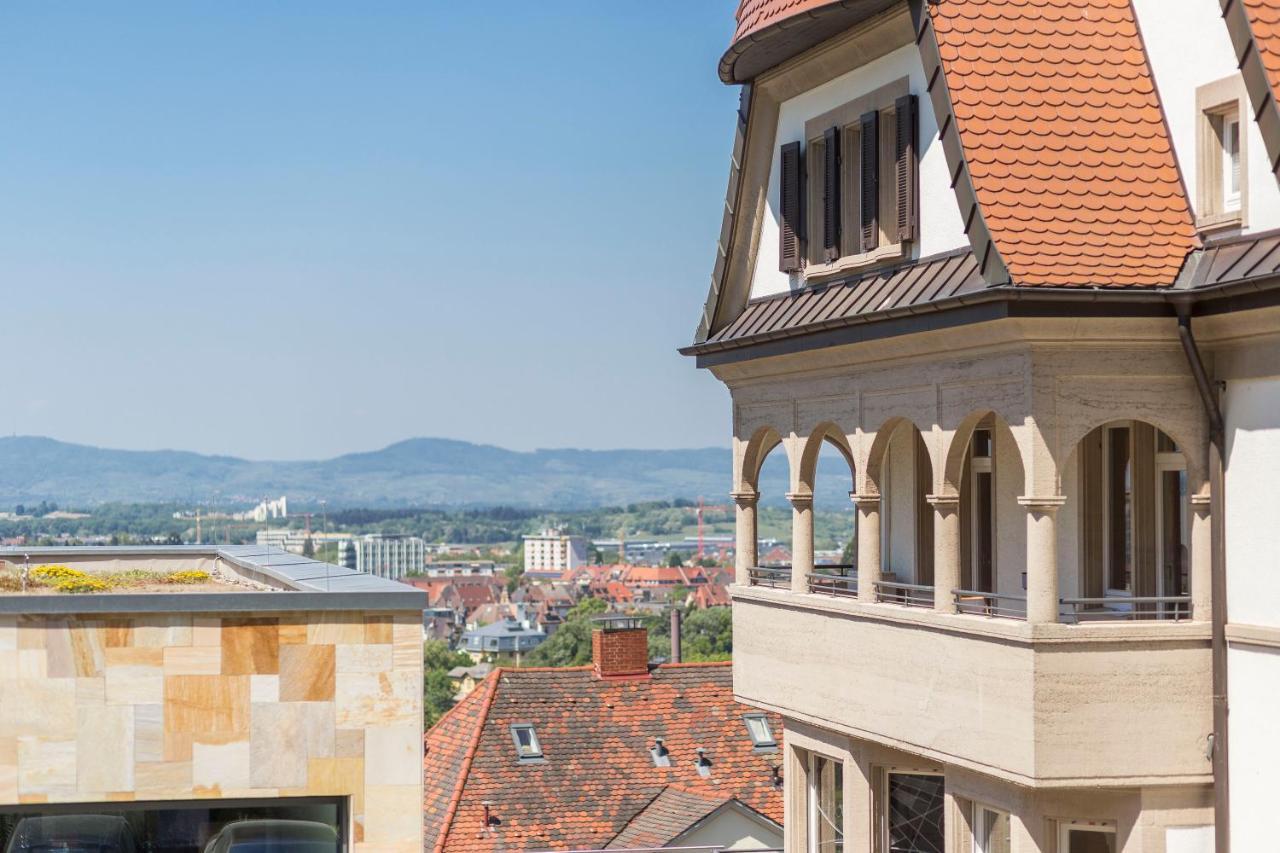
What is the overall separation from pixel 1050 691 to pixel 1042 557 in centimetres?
124

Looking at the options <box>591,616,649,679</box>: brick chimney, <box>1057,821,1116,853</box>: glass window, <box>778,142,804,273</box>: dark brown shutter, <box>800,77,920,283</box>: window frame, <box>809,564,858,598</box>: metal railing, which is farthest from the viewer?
<box>591,616,649,679</box>: brick chimney

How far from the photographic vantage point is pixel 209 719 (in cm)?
1411

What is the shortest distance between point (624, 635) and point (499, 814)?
24.5 ft

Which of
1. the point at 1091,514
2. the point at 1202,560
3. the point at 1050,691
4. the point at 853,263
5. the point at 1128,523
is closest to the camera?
the point at 1050,691

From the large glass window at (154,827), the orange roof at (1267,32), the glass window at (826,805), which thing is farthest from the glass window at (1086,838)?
the large glass window at (154,827)

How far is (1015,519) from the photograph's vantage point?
2095 centimetres

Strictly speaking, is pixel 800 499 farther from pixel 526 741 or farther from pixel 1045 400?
pixel 526 741

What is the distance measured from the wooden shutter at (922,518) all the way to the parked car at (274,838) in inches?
427

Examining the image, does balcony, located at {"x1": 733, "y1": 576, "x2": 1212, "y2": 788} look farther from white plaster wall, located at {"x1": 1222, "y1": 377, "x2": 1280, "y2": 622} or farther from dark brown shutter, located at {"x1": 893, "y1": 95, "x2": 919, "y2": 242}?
dark brown shutter, located at {"x1": 893, "y1": 95, "x2": 919, "y2": 242}

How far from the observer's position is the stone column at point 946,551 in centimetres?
1948

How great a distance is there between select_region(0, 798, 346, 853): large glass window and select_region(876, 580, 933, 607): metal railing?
7.85 m

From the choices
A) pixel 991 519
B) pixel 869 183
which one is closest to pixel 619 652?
pixel 991 519

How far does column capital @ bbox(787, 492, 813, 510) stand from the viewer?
2339 centimetres

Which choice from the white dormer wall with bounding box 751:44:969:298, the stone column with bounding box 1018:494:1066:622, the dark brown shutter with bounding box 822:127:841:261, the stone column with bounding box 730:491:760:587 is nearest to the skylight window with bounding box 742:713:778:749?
the stone column with bounding box 730:491:760:587
